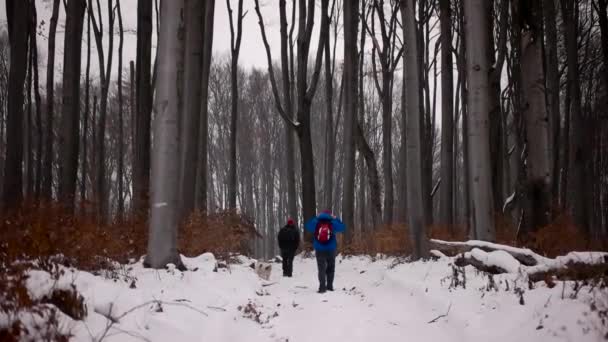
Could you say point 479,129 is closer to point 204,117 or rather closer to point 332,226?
point 332,226

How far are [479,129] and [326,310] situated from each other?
4.17 m

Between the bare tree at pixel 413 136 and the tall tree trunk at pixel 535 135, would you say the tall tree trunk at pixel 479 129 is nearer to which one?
the tall tree trunk at pixel 535 135

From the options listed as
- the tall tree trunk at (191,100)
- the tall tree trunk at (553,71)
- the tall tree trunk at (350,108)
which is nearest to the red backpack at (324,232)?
the tall tree trunk at (191,100)

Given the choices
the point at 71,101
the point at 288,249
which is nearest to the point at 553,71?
the point at 288,249

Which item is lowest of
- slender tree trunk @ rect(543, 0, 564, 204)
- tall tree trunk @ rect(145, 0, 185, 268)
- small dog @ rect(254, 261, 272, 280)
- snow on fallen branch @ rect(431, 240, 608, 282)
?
small dog @ rect(254, 261, 272, 280)

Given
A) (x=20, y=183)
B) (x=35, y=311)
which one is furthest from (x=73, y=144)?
(x=35, y=311)

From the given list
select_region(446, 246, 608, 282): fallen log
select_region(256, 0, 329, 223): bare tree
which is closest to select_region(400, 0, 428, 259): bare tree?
select_region(446, 246, 608, 282): fallen log

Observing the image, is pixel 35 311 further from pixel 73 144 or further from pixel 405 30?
pixel 73 144

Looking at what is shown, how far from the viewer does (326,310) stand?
19.1 feet

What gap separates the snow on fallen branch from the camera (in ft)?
14.6

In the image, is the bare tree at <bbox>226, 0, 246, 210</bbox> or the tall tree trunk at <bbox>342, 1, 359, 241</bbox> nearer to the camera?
the tall tree trunk at <bbox>342, 1, 359, 241</bbox>

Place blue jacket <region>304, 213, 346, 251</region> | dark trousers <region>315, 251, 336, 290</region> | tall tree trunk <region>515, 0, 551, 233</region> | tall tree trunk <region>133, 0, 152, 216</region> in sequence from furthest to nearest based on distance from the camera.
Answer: tall tree trunk <region>133, 0, 152, 216</region> → tall tree trunk <region>515, 0, 551, 233</region> → blue jacket <region>304, 213, 346, 251</region> → dark trousers <region>315, 251, 336, 290</region>

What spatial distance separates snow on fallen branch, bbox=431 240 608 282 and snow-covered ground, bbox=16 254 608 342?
0.18 metres

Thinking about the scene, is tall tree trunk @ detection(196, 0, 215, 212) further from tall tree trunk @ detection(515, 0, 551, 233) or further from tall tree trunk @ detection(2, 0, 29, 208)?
tall tree trunk @ detection(515, 0, 551, 233)
